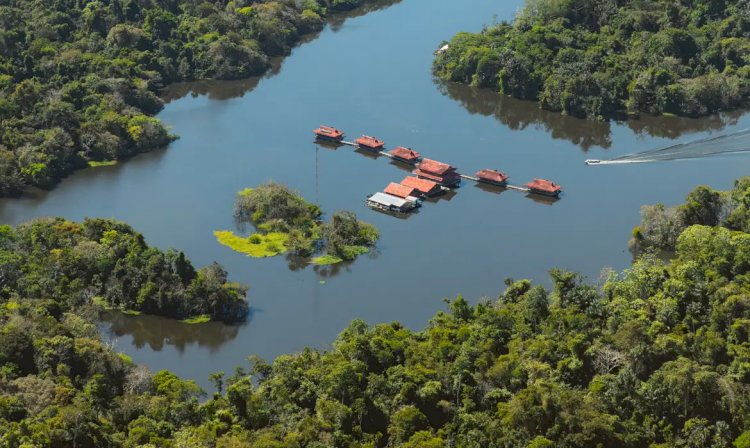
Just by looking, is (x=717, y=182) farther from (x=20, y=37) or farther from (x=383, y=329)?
(x=20, y=37)

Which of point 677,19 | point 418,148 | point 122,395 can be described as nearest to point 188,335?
point 122,395

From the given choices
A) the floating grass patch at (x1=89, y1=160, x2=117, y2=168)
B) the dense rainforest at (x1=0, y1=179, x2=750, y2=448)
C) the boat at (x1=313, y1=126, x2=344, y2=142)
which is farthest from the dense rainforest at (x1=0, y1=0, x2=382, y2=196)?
the dense rainforest at (x1=0, y1=179, x2=750, y2=448)

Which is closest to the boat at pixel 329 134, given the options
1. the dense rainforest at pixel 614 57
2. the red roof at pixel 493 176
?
the red roof at pixel 493 176

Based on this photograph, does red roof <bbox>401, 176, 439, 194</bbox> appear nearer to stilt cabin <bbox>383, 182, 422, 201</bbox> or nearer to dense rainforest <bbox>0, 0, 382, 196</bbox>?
stilt cabin <bbox>383, 182, 422, 201</bbox>

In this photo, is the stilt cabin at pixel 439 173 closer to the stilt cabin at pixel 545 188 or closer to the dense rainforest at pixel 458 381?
the stilt cabin at pixel 545 188

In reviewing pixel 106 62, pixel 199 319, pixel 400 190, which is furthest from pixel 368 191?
pixel 106 62
